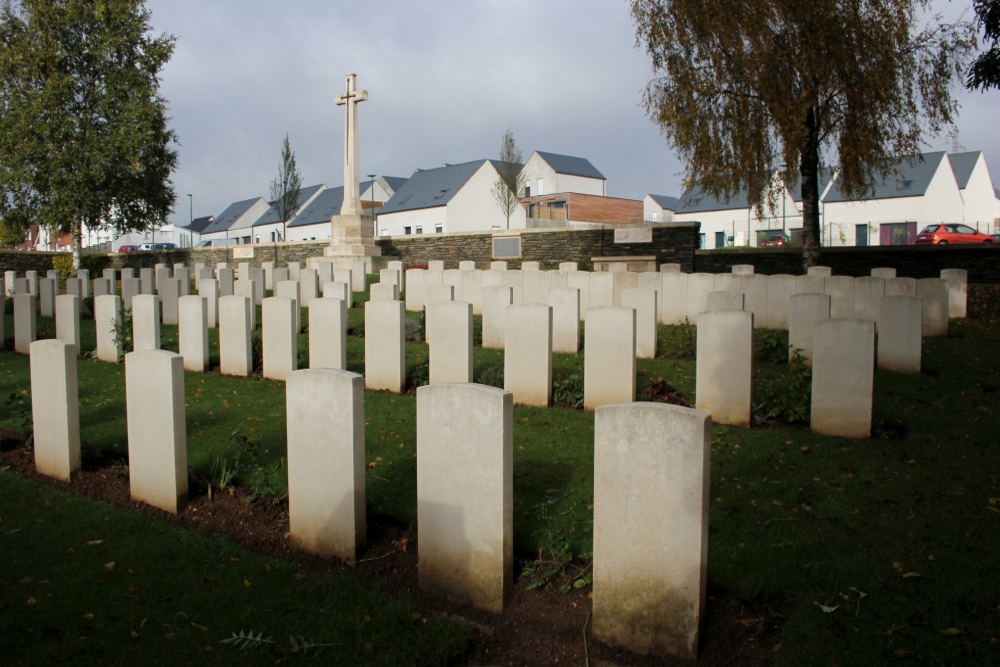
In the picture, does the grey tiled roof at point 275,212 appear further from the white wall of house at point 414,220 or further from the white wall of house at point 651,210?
the white wall of house at point 651,210

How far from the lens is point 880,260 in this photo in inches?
771

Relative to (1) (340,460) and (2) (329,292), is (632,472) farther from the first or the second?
(2) (329,292)

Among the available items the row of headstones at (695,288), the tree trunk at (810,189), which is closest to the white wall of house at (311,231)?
the tree trunk at (810,189)

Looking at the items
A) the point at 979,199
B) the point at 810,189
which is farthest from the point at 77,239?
the point at 979,199

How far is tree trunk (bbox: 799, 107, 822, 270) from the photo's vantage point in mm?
18000

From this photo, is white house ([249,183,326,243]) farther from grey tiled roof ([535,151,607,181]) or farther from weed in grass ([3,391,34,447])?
weed in grass ([3,391,34,447])

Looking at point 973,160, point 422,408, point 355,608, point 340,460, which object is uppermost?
point 973,160

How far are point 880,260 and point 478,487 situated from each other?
19035mm

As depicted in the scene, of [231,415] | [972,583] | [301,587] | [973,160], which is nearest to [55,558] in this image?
[301,587]

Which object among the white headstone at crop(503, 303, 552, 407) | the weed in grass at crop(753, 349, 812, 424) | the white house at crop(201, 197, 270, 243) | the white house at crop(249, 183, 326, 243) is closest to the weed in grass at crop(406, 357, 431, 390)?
the white headstone at crop(503, 303, 552, 407)

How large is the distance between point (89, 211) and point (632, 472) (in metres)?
29.7

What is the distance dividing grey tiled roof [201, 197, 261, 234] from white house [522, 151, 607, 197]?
27.6 m

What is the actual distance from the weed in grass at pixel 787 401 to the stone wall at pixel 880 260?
12.6m

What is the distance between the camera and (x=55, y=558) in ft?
13.4
